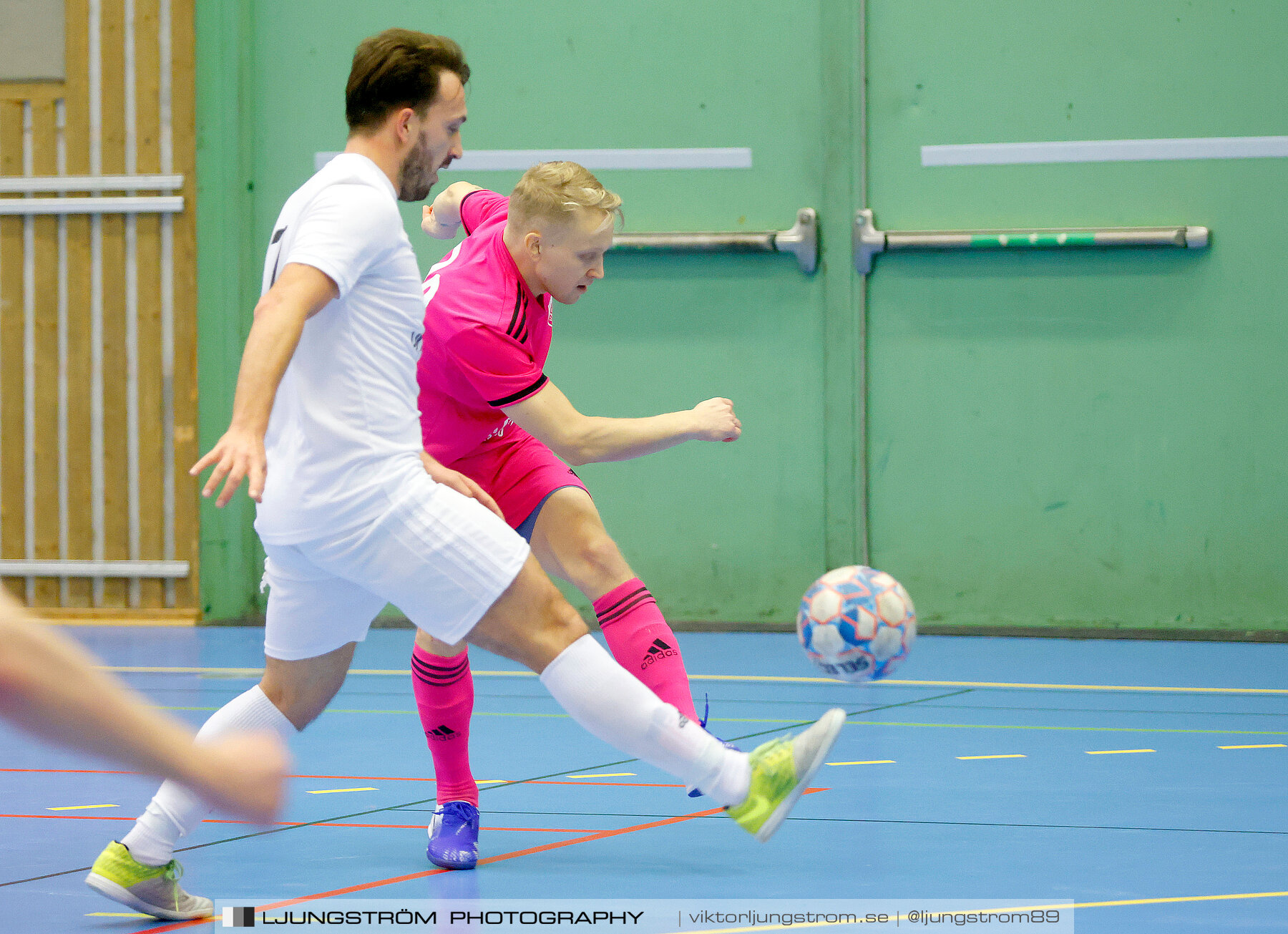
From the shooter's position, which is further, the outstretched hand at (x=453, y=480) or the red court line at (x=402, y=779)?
the red court line at (x=402, y=779)

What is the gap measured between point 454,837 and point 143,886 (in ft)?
2.37

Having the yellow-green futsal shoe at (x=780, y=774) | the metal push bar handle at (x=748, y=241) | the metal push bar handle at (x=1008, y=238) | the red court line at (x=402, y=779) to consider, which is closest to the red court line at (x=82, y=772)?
the red court line at (x=402, y=779)

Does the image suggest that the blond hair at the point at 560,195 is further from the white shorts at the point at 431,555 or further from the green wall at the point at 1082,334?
the green wall at the point at 1082,334

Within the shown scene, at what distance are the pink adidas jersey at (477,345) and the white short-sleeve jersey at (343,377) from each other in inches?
24.7

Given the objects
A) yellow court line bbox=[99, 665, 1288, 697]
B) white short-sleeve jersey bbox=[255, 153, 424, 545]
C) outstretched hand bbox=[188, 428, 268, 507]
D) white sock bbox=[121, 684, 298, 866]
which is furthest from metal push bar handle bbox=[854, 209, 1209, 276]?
outstretched hand bbox=[188, 428, 268, 507]

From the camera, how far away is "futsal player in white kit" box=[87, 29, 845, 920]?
9.07ft

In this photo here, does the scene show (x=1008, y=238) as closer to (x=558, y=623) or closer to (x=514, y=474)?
(x=514, y=474)

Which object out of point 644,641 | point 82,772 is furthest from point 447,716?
point 82,772

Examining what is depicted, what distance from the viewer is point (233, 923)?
2.90m

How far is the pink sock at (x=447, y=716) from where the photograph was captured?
358cm

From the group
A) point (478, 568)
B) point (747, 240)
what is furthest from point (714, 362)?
point (478, 568)

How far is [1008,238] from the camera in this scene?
8039 mm

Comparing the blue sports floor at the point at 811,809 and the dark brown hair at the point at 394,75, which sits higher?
the dark brown hair at the point at 394,75

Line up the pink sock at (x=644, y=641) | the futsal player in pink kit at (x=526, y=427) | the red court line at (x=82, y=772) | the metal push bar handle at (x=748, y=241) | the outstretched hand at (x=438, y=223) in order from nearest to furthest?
the futsal player in pink kit at (x=526, y=427) → the pink sock at (x=644, y=641) → the outstretched hand at (x=438, y=223) → the red court line at (x=82, y=772) → the metal push bar handle at (x=748, y=241)
